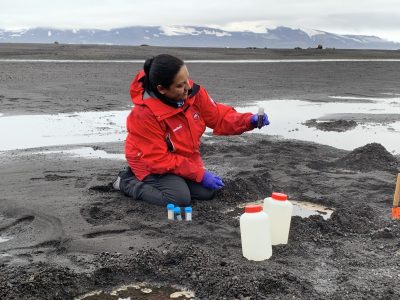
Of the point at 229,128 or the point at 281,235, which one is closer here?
the point at 281,235

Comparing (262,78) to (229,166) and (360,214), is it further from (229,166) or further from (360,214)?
(360,214)

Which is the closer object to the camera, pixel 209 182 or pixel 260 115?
pixel 260 115

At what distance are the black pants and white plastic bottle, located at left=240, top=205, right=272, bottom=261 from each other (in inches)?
49.2

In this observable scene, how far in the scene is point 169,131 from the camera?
16.0 ft

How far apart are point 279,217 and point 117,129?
532 centimetres

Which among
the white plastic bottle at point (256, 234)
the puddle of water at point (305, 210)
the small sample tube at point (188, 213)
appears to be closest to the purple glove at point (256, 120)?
the puddle of water at point (305, 210)

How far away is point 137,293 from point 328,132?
19.6ft

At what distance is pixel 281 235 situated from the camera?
387 centimetres

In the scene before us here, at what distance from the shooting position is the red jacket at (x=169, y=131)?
4.77 m

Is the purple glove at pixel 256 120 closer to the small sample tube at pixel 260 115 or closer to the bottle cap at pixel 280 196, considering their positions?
the small sample tube at pixel 260 115

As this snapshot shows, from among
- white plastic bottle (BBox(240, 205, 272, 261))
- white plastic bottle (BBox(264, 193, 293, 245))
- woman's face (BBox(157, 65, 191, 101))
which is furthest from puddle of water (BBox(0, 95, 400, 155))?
white plastic bottle (BBox(240, 205, 272, 261))

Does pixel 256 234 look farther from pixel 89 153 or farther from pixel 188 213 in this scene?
pixel 89 153

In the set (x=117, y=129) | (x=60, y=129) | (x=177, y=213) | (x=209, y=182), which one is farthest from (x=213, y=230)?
(x=60, y=129)

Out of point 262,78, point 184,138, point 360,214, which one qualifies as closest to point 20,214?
point 184,138
